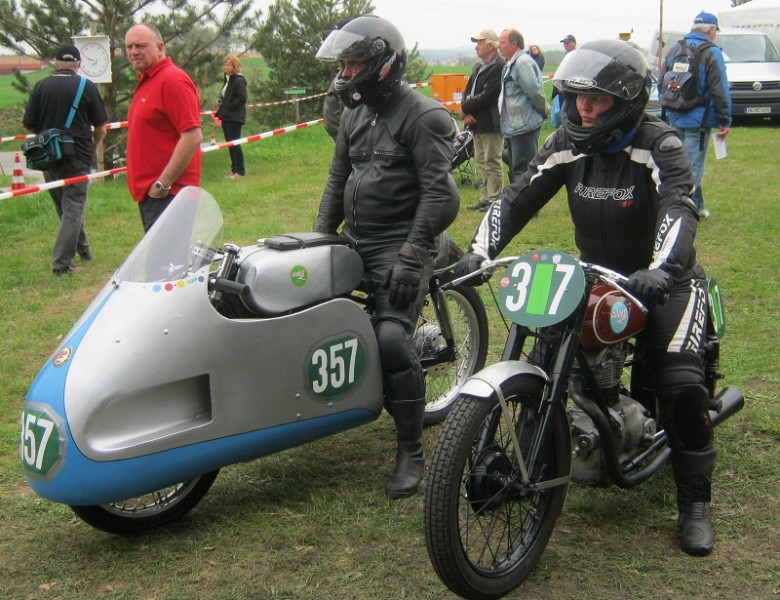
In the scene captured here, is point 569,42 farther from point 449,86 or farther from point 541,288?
point 541,288

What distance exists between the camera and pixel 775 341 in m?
5.66

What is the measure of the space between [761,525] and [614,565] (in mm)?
668

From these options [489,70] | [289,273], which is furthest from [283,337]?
[489,70]

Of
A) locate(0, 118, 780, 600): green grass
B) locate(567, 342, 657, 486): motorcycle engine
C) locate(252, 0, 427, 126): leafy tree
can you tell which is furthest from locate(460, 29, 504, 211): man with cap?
locate(252, 0, 427, 126): leafy tree

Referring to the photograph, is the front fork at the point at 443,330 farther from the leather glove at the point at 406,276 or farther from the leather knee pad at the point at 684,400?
the leather knee pad at the point at 684,400

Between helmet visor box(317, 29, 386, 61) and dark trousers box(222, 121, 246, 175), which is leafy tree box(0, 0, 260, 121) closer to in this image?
dark trousers box(222, 121, 246, 175)

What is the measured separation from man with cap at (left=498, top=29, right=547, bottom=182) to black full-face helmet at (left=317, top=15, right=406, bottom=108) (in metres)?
5.27

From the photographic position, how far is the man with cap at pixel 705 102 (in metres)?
8.53

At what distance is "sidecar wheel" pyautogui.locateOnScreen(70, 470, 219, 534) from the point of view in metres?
3.49

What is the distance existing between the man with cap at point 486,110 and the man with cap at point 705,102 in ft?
5.91

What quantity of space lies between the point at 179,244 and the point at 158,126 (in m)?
2.41

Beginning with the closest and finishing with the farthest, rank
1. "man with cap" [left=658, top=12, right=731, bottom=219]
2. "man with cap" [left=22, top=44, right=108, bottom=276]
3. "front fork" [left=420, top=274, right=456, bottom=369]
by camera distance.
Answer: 1. "front fork" [left=420, top=274, right=456, bottom=369]
2. "man with cap" [left=22, top=44, right=108, bottom=276]
3. "man with cap" [left=658, top=12, right=731, bottom=219]

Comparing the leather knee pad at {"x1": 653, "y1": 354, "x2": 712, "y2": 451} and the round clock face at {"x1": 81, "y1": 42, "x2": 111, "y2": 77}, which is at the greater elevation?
the round clock face at {"x1": 81, "y1": 42, "x2": 111, "y2": 77}

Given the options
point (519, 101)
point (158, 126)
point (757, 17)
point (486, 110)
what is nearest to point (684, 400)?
point (158, 126)
